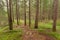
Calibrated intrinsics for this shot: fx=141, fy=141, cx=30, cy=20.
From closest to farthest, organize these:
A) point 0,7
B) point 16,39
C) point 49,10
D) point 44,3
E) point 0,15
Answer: point 16,39 < point 0,7 < point 0,15 < point 44,3 < point 49,10

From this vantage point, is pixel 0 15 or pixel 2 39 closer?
pixel 2 39

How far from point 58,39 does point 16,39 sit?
3642 millimetres

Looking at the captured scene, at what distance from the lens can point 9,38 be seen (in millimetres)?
12367

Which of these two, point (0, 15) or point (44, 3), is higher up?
point (44, 3)

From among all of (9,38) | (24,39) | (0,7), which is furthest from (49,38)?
(0,7)

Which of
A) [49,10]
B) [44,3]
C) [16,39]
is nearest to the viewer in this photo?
[16,39]

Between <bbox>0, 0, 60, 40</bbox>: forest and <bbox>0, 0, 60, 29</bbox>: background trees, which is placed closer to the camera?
<bbox>0, 0, 60, 40</bbox>: forest

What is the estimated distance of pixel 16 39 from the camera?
12.1 meters

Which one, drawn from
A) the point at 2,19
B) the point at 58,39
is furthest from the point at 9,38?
the point at 2,19

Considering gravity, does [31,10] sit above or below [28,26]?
above

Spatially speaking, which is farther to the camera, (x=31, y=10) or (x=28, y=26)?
(x=31, y=10)

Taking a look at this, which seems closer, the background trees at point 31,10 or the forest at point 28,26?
the forest at point 28,26

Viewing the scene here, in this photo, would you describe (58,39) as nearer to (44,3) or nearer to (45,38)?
(45,38)

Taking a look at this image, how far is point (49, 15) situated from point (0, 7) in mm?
27081
